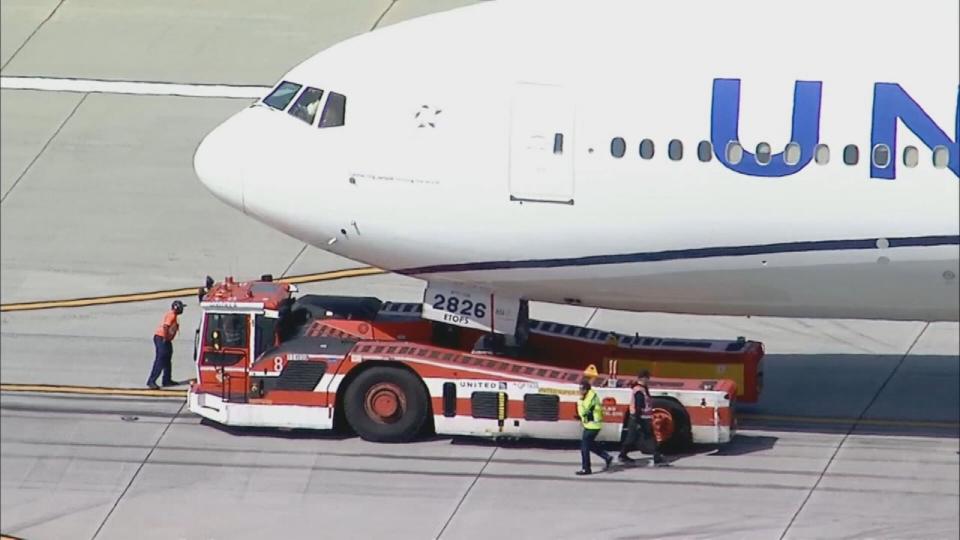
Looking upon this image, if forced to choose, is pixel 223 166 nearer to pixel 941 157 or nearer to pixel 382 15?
pixel 941 157

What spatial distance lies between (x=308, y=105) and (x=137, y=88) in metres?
12.0

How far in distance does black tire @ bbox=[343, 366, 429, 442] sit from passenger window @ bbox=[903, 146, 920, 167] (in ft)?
21.1

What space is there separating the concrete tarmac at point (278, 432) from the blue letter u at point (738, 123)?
3667mm

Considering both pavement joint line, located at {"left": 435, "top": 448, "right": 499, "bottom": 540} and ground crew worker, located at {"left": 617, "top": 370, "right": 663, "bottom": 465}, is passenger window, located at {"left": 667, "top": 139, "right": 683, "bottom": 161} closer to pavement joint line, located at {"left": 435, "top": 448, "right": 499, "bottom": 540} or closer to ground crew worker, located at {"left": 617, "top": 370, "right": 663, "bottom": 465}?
ground crew worker, located at {"left": 617, "top": 370, "right": 663, "bottom": 465}

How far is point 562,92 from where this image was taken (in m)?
24.2

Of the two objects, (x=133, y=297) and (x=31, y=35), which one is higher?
(x=31, y=35)

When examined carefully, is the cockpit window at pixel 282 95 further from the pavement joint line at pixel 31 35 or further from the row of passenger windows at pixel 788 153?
the pavement joint line at pixel 31 35

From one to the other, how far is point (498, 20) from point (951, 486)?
7.70m

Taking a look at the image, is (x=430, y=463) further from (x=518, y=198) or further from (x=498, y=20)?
(x=498, y=20)

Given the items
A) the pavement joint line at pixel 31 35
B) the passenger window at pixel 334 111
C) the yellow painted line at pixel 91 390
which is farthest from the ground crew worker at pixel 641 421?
the pavement joint line at pixel 31 35

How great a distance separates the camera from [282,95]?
1014 inches

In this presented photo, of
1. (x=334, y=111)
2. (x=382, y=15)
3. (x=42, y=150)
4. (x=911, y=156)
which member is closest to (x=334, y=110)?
(x=334, y=111)

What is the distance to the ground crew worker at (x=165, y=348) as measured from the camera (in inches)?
1068

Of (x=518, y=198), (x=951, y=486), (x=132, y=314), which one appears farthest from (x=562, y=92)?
(x=132, y=314)
